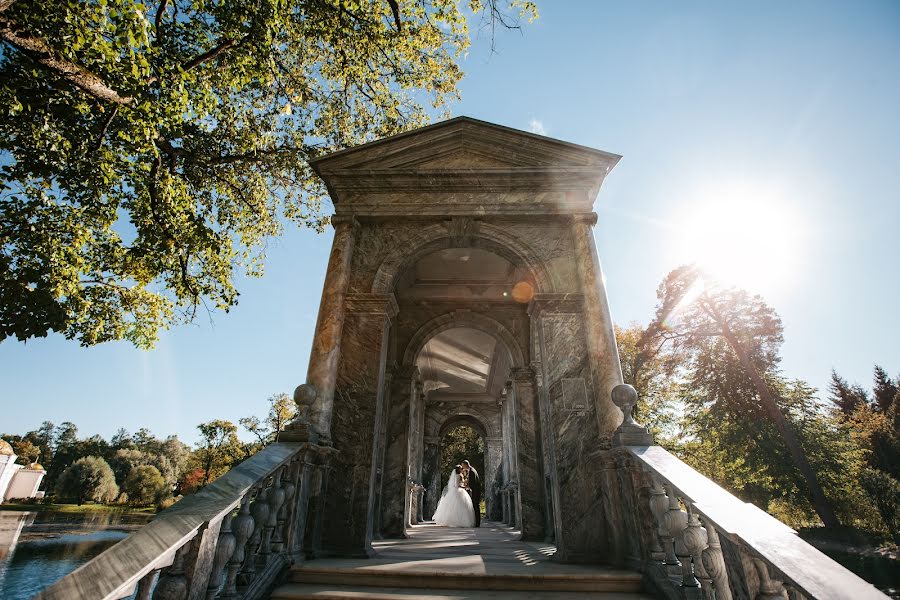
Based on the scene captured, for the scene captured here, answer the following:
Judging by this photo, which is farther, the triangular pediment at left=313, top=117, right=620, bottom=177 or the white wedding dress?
the white wedding dress

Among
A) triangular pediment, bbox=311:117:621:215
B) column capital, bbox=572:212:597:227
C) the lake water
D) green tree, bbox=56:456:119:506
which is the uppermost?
triangular pediment, bbox=311:117:621:215

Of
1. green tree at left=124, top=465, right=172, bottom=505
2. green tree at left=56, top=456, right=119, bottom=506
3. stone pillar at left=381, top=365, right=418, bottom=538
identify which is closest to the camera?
stone pillar at left=381, top=365, right=418, bottom=538

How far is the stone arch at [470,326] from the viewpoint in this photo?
9633 mm

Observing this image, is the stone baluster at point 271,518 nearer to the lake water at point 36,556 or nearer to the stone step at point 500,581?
the stone step at point 500,581

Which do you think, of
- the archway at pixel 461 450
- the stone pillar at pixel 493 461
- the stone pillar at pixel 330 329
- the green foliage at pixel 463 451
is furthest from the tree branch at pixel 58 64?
the green foliage at pixel 463 451

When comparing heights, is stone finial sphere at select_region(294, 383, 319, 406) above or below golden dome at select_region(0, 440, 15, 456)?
below

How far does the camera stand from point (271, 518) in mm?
3867

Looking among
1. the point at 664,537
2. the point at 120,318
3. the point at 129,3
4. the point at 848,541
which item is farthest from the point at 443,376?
the point at 848,541

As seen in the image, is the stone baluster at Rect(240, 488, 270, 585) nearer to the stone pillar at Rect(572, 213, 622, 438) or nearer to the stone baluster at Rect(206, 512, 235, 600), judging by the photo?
the stone baluster at Rect(206, 512, 235, 600)

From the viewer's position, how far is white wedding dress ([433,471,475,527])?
12516 mm

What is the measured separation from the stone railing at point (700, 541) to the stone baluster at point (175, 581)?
354cm

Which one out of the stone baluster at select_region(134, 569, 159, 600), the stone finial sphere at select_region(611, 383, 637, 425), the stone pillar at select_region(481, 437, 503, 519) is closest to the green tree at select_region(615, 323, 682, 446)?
the stone pillar at select_region(481, 437, 503, 519)

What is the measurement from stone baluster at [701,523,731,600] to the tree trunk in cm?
1890

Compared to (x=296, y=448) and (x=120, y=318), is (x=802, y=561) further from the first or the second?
(x=120, y=318)
